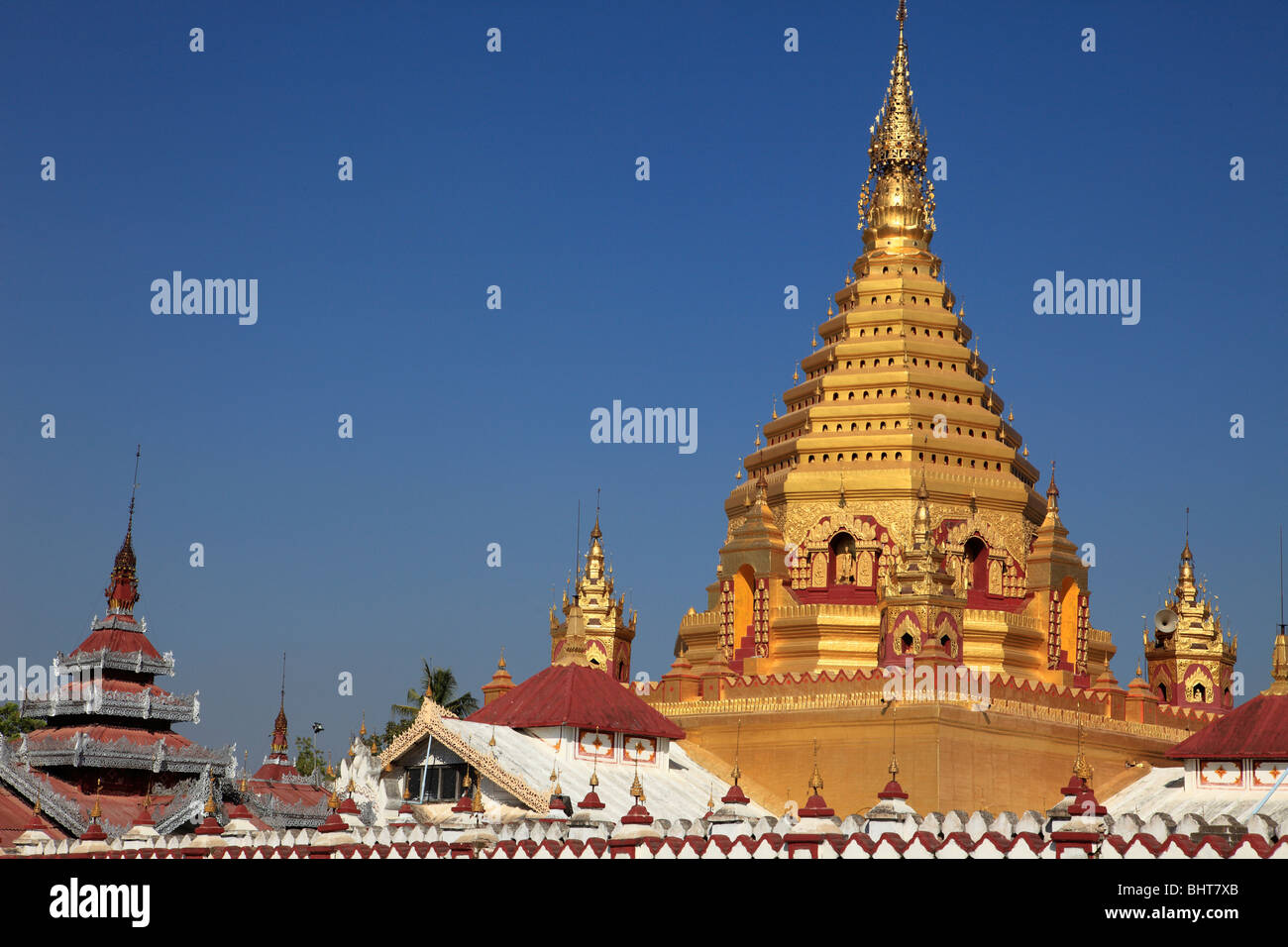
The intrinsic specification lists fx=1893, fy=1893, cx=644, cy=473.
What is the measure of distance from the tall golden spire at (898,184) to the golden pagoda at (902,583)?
77 millimetres

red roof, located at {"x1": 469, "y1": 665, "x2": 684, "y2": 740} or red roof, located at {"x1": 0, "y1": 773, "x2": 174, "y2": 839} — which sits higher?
red roof, located at {"x1": 469, "y1": 665, "x2": 684, "y2": 740}

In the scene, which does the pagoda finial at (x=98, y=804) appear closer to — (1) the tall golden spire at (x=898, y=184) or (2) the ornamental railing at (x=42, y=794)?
(2) the ornamental railing at (x=42, y=794)

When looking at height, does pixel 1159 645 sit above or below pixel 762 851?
above

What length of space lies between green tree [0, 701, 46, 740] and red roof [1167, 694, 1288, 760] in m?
56.9

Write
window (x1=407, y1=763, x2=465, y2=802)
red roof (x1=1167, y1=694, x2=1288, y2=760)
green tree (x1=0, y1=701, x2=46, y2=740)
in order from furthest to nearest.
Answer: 1. green tree (x1=0, y1=701, x2=46, y2=740)
2. red roof (x1=1167, y1=694, x2=1288, y2=760)
3. window (x1=407, y1=763, x2=465, y2=802)

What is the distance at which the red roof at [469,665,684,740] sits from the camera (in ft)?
154

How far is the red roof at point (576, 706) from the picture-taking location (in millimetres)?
47000

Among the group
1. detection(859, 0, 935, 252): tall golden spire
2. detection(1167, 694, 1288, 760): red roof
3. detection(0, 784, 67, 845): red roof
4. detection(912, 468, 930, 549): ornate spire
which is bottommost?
detection(0, 784, 67, 845): red roof

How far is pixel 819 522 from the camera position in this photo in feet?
192

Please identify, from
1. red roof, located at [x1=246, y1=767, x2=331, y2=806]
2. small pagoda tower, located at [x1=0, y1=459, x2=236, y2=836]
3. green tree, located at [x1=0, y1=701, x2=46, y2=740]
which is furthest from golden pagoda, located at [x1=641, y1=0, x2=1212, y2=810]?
green tree, located at [x1=0, y1=701, x2=46, y2=740]

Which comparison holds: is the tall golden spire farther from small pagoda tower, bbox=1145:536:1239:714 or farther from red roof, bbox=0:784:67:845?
red roof, bbox=0:784:67:845
